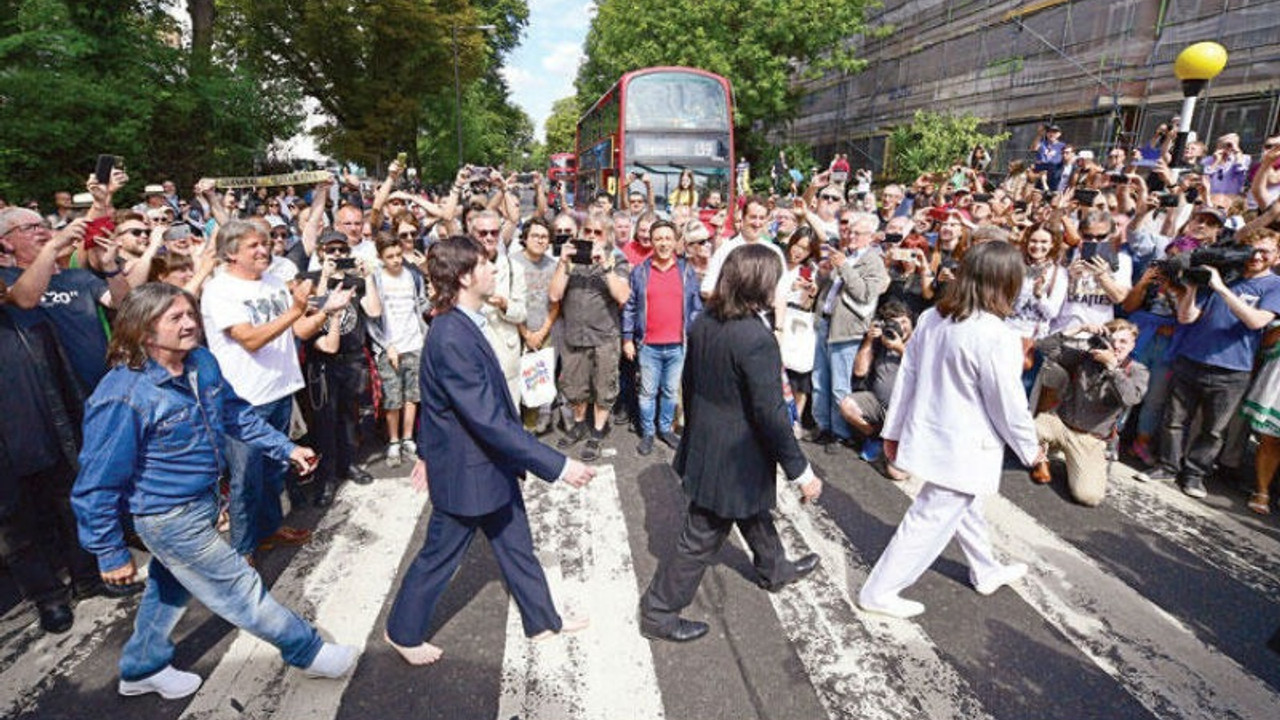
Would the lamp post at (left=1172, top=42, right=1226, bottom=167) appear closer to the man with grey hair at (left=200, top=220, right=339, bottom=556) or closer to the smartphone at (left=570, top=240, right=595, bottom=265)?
the smartphone at (left=570, top=240, right=595, bottom=265)

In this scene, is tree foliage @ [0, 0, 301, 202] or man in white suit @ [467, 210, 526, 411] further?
tree foliage @ [0, 0, 301, 202]

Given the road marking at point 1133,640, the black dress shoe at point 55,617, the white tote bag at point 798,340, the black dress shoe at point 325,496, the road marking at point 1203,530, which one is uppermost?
the white tote bag at point 798,340

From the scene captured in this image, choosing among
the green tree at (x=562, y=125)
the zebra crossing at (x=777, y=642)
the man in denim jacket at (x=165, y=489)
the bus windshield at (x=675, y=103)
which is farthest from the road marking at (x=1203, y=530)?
the green tree at (x=562, y=125)

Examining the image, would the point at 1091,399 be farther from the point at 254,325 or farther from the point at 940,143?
the point at 940,143

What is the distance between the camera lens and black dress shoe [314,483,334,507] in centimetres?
475

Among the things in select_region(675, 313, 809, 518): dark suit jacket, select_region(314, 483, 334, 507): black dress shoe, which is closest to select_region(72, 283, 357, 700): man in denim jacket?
select_region(314, 483, 334, 507): black dress shoe

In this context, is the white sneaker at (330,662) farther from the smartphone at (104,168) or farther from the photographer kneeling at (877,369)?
the smartphone at (104,168)

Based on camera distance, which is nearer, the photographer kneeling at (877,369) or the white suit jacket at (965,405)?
the white suit jacket at (965,405)

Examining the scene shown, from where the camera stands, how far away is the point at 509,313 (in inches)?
210

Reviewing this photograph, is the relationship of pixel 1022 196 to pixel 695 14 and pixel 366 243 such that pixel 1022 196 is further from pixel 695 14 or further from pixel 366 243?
pixel 695 14

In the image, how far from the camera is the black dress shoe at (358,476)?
16.9 ft

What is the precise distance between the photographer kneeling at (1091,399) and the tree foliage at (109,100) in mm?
14556

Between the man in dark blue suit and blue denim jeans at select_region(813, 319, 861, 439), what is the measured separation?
363 cm

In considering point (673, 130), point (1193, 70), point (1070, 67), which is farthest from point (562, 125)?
point (1193, 70)
